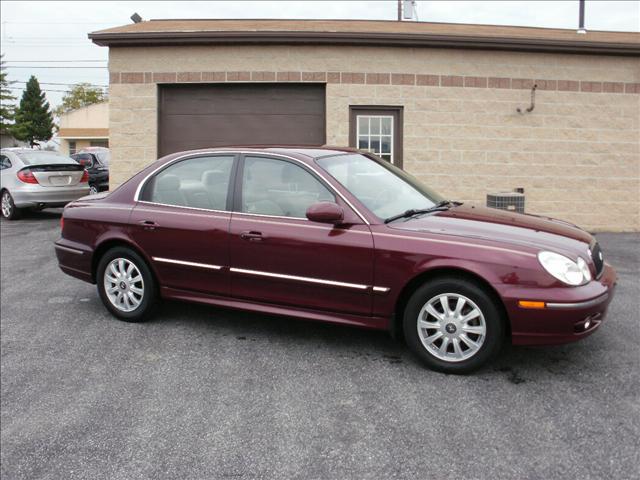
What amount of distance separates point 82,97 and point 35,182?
73.5 m

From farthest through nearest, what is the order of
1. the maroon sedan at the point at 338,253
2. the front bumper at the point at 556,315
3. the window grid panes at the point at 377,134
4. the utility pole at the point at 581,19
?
the utility pole at the point at 581,19, the window grid panes at the point at 377,134, the maroon sedan at the point at 338,253, the front bumper at the point at 556,315

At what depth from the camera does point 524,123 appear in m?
11.4

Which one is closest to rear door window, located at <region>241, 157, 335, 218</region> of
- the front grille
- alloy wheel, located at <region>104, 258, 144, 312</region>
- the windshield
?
the windshield

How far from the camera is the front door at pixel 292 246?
15.2 ft

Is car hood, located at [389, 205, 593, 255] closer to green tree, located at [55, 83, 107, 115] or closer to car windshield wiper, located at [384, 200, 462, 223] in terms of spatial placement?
car windshield wiper, located at [384, 200, 462, 223]

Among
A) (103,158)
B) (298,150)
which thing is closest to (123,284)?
(298,150)

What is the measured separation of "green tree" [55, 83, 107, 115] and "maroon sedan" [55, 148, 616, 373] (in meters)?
80.3

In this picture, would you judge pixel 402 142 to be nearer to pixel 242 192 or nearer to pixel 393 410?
pixel 242 192

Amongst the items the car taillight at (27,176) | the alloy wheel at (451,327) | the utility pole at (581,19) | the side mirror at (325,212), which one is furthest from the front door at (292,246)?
the utility pole at (581,19)

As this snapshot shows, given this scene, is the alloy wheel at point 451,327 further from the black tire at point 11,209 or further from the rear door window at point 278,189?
the black tire at point 11,209

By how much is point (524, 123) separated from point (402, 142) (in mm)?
2256

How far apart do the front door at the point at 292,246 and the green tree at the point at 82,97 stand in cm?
8113

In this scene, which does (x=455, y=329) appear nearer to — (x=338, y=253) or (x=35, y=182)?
(x=338, y=253)

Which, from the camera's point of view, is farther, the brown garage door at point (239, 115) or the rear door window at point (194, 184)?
the brown garage door at point (239, 115)
